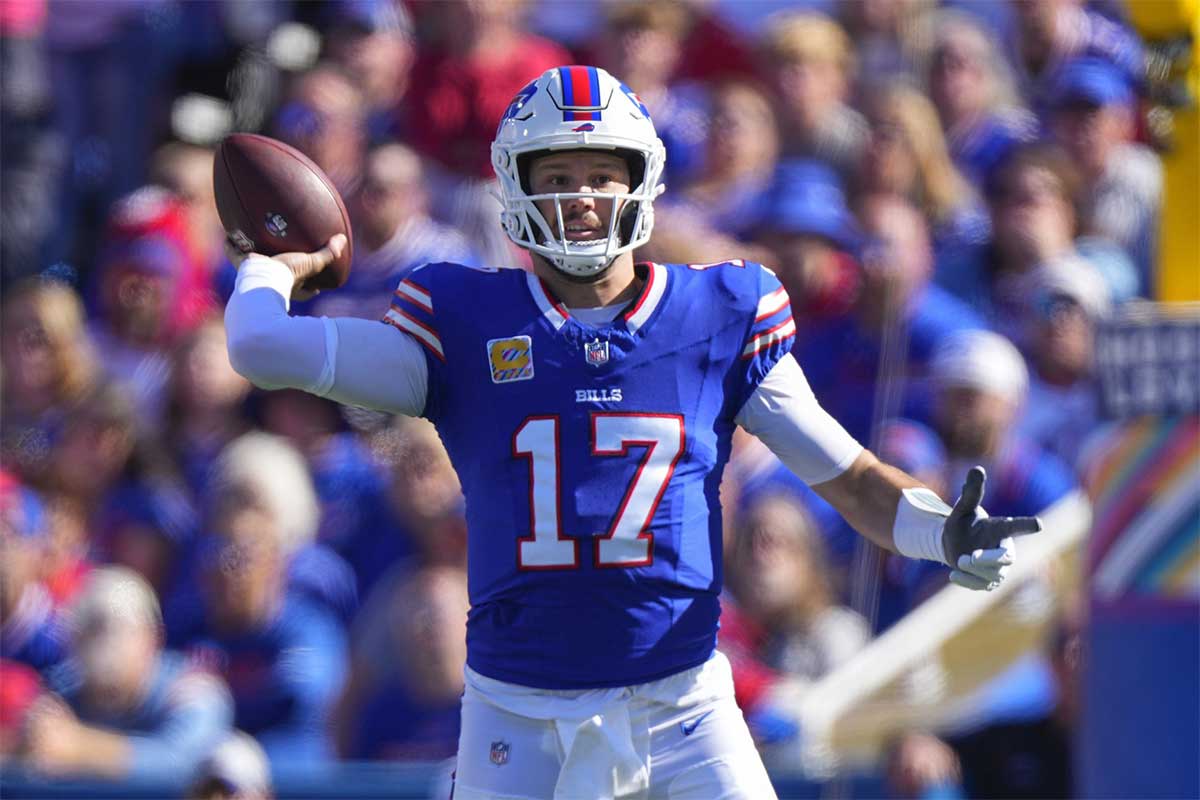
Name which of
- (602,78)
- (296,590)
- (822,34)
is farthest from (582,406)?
(822,34)

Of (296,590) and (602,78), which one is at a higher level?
(602,78)

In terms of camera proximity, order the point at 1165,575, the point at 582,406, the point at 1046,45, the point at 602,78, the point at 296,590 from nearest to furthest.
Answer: the point at 582,406
the point at 602,78
the point at 1165,575
the point at 296,590
the point at 1046,45

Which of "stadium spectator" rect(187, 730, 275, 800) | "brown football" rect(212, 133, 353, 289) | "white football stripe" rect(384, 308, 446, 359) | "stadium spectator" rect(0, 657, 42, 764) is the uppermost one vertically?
"brown football" rect(212, 133, 353, 289)

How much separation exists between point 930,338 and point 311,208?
2919 millimetres

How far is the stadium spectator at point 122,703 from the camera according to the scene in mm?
5414

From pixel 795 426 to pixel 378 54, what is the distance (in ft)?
12.5

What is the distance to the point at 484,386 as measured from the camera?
287 centimetres

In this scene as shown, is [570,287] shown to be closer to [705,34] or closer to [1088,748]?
[1088,748]

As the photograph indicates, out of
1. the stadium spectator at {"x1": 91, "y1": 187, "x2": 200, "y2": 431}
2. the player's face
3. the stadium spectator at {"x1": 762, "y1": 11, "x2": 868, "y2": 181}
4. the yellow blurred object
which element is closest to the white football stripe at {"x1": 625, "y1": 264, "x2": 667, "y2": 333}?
the player's face

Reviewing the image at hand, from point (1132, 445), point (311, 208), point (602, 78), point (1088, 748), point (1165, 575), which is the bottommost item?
point (1088, 748)

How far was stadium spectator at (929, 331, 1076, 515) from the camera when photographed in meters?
5.32

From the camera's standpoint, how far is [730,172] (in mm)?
6035

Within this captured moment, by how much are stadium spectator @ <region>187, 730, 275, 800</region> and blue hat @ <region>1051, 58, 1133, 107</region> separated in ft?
10.5

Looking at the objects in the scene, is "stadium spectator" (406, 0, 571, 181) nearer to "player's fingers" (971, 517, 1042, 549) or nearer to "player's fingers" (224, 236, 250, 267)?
"player's fingers" (224, 236, 250, 267)
